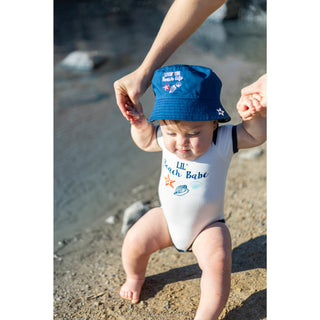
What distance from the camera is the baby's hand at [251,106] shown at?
1613 mm

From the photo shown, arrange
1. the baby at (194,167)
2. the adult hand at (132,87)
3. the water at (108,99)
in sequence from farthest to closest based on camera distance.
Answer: the water at (108,99) < the adult hand at (132,87) < the baby at (194,167)

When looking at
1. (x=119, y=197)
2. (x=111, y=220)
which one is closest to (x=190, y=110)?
(x=111, y=220)

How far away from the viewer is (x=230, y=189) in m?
3.14

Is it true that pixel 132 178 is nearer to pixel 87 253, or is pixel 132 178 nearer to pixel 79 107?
pixel 87 253

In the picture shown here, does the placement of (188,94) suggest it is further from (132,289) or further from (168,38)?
(132,289)

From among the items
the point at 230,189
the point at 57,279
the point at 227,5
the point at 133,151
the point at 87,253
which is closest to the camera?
the point at 57,279

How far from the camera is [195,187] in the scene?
185cm

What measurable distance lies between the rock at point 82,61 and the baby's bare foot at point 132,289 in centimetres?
502

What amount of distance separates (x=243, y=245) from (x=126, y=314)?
846 mm

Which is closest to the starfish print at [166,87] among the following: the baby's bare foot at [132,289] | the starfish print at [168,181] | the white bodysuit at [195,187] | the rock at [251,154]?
the white bodysuit at [195,187]

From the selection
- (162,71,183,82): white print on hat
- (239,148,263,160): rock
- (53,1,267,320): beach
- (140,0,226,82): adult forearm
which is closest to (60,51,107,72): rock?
(53,1,267,320): beach

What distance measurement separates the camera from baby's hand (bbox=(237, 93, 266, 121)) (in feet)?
5.29

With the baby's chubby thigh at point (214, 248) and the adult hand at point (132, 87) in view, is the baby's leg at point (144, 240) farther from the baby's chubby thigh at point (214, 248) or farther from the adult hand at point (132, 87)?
the adult hand at point (132, 87)

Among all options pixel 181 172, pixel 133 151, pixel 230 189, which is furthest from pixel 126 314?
pixel 133 151
